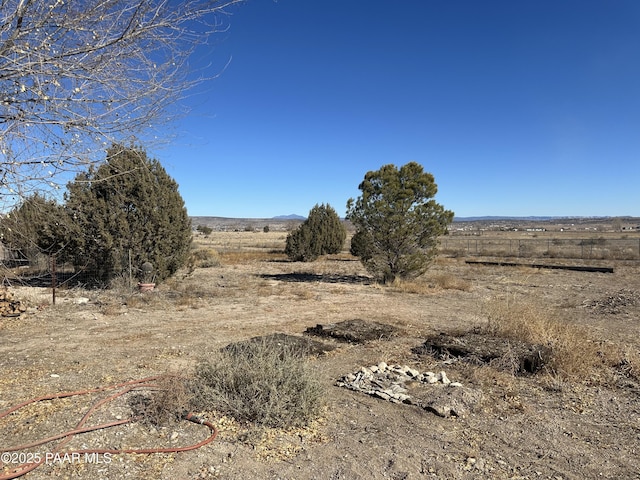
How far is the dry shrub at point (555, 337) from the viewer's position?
590cm

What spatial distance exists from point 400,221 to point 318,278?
504 cm

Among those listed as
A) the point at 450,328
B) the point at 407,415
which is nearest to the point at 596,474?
the point at 407,415

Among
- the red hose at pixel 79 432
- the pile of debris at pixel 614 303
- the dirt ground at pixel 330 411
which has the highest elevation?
the red hose at pixel 79 432

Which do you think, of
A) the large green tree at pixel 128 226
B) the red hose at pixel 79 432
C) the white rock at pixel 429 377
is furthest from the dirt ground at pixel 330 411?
the large green tree at pixel 128 226

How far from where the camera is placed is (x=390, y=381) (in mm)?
5551

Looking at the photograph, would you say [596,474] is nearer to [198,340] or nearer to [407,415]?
[407,415]

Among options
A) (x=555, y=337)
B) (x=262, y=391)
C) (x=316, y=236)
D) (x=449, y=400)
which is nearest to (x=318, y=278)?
(x=316, y=236)

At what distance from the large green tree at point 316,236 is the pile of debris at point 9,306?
20095 mm

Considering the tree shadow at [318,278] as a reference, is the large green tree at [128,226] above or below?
above

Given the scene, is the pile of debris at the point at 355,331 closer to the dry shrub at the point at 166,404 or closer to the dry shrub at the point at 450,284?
the dry shrub at the point at 166,404

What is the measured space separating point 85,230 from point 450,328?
11.4 meters

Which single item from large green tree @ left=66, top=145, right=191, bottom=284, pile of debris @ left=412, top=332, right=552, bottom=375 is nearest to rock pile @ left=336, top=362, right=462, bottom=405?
pile of debris @ left=412, top=332, right=552, bottom=375

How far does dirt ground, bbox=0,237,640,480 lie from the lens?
11.5 feet

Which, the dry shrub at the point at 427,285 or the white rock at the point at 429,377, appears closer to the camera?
the white rock at the point at 429,377
